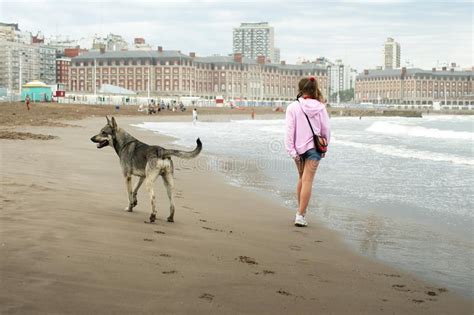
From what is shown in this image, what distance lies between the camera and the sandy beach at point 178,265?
408cm

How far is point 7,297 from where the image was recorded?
383 centimetres

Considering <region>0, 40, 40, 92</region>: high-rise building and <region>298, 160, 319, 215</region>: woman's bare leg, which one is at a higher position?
<region>0, 40, 40, 92</region>: high-rise building

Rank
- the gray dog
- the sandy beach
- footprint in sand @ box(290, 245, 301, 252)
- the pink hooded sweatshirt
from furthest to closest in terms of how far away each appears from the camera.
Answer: the pink hooded sweatshirt < the gray dog < footprint in sand @ box(290, 245, 301, 252) < the sandy beach

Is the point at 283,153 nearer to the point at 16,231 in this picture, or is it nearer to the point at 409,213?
the point at 409,213

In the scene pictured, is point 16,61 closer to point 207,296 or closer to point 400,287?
point 400,287

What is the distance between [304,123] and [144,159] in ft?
6.58

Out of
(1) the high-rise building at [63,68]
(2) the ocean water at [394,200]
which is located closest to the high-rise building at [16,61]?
(1) the high-rise building at [63,68]

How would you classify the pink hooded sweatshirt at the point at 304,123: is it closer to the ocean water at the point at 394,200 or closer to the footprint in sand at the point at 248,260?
the ocean water at the point at 394,200

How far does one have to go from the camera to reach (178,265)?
5.03 m

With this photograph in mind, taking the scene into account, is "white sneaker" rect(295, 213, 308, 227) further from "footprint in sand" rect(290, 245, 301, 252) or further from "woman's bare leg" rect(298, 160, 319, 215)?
"footprint in sand" rect(290, 245, 301, 252)

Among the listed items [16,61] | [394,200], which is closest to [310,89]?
[394,200]

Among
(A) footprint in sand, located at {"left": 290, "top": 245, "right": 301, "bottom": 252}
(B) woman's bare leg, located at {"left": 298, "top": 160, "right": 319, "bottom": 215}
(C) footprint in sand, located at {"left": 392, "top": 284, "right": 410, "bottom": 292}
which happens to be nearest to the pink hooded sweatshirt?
(B) woman's bare leg, located at {"left": 298, "top": 160, "right": 319, "bottom": 215}

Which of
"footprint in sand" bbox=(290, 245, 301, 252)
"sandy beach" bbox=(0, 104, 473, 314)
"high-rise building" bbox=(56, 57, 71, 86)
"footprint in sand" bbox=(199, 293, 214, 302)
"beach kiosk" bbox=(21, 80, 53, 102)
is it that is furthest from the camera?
"high-rise building" bbox=(56, 57, 71, 86)

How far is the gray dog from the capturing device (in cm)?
722
